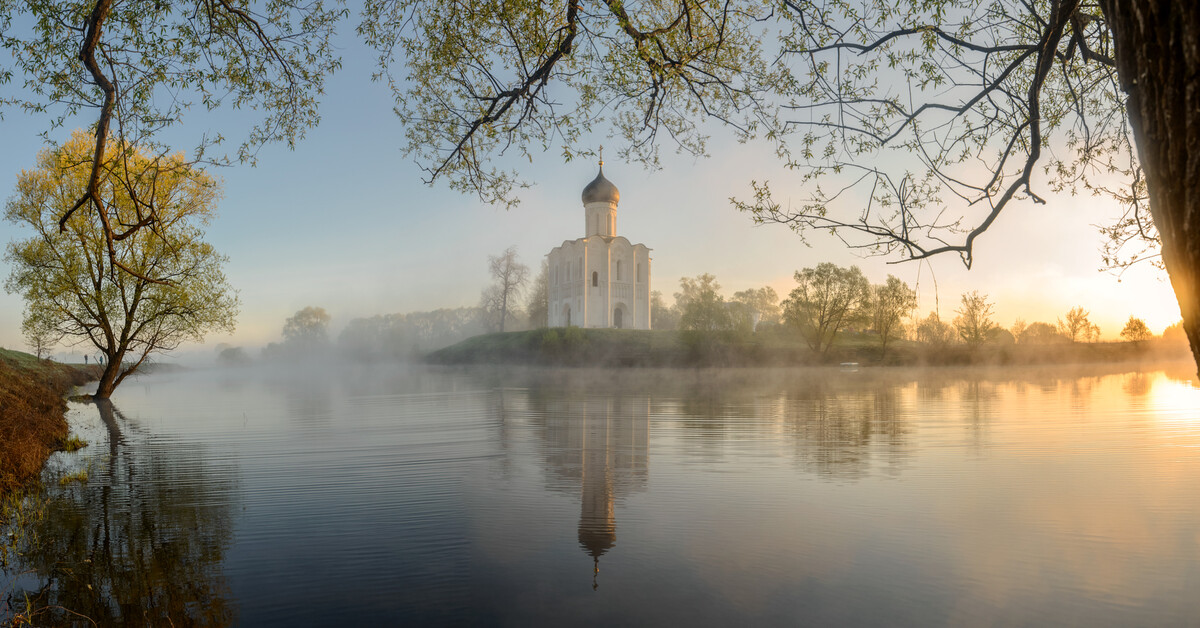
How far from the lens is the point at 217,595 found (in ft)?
17.3

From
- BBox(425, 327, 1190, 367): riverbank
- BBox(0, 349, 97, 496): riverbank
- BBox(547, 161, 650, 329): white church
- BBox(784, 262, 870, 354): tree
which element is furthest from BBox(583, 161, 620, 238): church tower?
BBox(0, 349, 97, 496): riverbank

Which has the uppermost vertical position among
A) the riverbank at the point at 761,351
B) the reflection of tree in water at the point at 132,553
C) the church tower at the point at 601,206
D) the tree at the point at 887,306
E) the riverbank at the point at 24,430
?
the church tower at the point at 601,206

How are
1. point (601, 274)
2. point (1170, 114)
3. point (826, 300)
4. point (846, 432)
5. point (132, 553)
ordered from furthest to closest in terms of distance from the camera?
point (601, 274), point (826, 300), point (846, 432), point (132, 553), point (1170, 114)

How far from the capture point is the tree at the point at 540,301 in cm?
7969

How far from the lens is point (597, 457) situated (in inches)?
438

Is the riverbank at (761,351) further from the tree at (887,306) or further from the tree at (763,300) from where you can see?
the tree at (763,300)

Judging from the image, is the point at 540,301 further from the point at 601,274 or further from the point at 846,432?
the point at 846,432

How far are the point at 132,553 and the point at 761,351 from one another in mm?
50512

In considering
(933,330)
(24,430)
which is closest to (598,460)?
(24,430)

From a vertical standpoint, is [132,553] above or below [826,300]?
below

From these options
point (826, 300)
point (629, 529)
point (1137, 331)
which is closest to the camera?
point (629, 529)

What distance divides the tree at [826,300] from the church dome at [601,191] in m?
27.5

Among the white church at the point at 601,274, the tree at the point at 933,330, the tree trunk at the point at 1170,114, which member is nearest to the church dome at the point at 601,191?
the white church at the point at 601,274

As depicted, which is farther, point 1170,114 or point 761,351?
point 761,351
